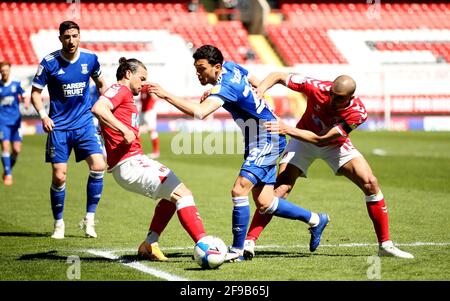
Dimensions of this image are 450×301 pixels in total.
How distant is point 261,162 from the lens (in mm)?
8719

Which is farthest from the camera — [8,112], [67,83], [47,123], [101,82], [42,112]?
[8,112]

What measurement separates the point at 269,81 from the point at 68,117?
315 centimetres

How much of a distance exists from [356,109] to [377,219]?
119 cm

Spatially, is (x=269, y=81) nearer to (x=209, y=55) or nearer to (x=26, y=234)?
(x=209, y=55)

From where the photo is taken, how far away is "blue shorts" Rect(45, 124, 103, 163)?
1094 cm

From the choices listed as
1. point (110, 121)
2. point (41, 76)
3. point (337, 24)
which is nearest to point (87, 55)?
point (41, 76)

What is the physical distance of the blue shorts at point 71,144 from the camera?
1094 cm

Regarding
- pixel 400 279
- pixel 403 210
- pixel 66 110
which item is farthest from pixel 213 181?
pixel 400 279

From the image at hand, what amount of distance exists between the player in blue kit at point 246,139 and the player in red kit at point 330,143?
22cm

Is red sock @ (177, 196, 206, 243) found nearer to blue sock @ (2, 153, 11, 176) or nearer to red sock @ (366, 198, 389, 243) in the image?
red sock @ (366, 198, 389, 243)

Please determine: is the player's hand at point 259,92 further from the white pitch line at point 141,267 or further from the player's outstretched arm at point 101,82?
the player's outstretched arm at point 101,82

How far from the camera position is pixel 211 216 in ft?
41.1

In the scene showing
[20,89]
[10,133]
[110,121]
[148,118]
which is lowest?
[110,121]

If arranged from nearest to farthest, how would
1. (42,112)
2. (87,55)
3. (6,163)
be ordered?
(42,112)
(87,55)
(6,163)
